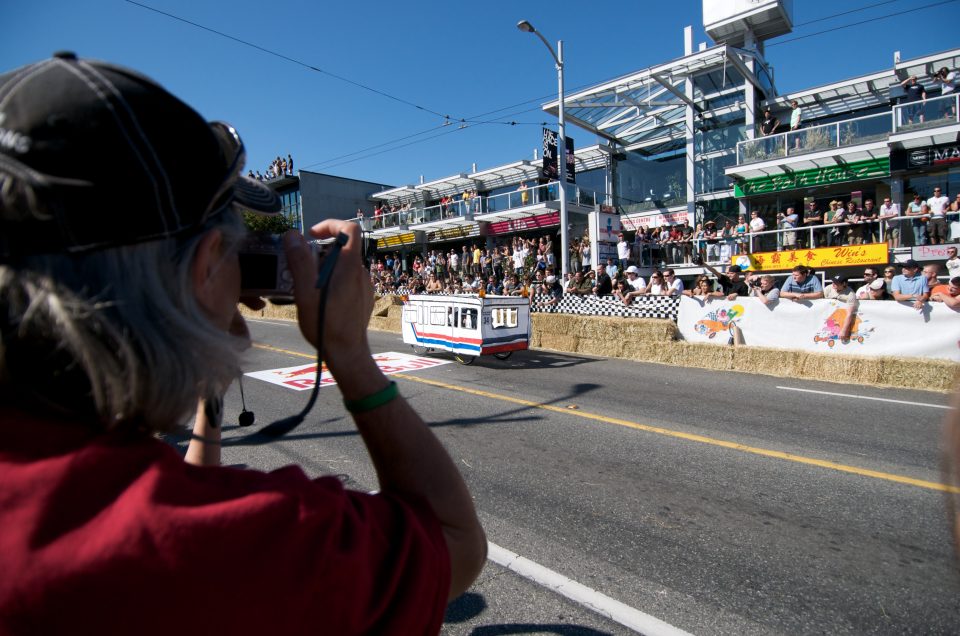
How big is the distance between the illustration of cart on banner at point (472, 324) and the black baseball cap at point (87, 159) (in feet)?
30.3

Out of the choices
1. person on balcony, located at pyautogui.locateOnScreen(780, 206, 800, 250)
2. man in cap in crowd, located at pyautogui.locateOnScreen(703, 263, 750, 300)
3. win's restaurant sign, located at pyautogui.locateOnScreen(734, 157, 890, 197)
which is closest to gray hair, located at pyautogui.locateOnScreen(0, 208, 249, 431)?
man in cap in crowd, located at pyautogui.locateOnScreen(703, 263, 750, 300)

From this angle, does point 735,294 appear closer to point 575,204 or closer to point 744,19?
point 575,204

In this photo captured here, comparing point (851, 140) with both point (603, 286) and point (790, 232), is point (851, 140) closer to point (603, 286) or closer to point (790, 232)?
point (790, 232)

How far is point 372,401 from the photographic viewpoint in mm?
1034

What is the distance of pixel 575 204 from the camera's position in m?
25.7

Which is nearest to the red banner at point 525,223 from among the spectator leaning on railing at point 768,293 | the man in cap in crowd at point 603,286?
the man in cap in crowd at point 603,286

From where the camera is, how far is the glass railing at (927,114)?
15.8 meters

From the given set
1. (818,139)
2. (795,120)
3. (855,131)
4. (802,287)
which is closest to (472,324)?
(802,287)

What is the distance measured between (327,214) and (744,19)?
29694 millimetres

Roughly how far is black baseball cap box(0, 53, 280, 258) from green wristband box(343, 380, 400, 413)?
42cm

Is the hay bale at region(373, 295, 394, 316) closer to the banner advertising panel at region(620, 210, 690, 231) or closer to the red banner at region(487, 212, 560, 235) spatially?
the red banner at region(487, 212, 560, 235)

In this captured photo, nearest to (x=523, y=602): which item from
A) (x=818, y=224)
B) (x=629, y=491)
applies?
(x=629, y=491)

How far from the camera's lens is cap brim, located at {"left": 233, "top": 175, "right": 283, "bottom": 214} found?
1.08 m

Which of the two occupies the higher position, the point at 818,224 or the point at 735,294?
the point at 818,224
